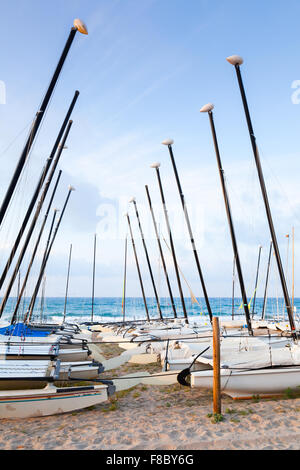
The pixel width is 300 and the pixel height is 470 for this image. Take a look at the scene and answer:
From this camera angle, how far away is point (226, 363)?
929 centimetres

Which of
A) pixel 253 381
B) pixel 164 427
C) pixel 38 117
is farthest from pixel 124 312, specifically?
pixel 164 427

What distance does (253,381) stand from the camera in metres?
8.83

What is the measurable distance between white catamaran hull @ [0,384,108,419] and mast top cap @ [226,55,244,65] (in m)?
12.6

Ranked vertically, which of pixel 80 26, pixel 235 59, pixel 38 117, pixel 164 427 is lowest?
pixel 164 427

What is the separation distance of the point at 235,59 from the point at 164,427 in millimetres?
12944

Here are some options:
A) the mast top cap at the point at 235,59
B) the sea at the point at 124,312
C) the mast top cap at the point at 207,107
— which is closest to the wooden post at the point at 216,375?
the mast top cap at the point at 235,59

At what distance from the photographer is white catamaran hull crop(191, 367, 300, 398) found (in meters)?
8.60

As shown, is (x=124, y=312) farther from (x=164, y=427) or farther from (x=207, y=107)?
(x=164, y=427)

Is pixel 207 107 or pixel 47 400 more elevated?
pixel 207 107

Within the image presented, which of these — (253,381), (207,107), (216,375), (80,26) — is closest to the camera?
(216,375)

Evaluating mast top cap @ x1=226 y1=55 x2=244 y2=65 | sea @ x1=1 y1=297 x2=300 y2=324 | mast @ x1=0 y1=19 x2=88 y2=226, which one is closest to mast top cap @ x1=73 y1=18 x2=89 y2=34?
mast @ x1=0 y1=19 x2=88 y2=226

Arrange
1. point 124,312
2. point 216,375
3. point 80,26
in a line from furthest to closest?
point 124,312 < point 80,26 < point 216,375
